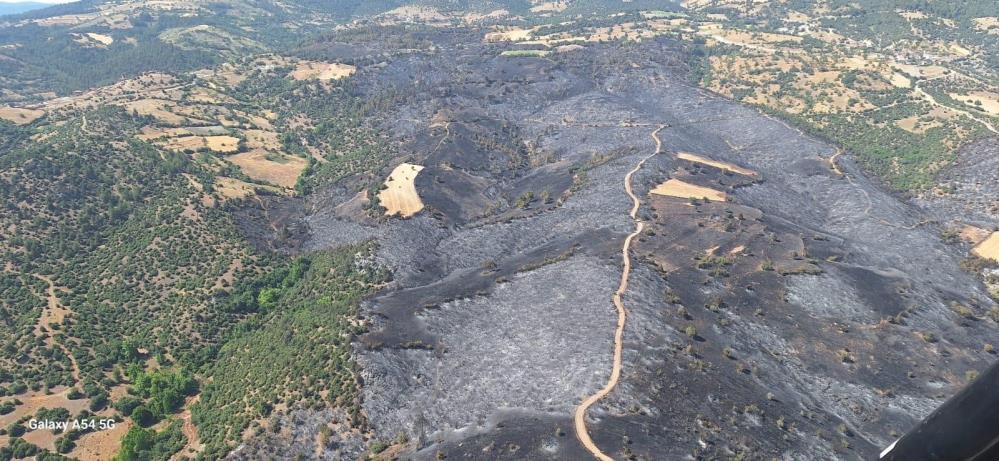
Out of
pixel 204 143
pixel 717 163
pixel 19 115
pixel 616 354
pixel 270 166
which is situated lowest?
pixel 270 166

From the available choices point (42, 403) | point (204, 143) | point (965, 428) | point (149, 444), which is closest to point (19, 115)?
point (204, 143)

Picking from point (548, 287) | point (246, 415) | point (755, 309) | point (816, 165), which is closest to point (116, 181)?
point (246, 415)

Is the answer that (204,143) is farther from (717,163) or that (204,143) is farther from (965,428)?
(965,428)

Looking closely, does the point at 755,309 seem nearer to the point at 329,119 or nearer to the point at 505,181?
the point at 505,181

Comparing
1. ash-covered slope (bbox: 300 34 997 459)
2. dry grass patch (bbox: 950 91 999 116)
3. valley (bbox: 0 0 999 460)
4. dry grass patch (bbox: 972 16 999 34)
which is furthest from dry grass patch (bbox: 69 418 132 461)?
dry grass patch (bbox: 972 16 999 34)

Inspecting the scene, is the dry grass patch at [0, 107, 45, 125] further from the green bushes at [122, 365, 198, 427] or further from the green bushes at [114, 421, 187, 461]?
the green bushes at [114, 421, 187, 461]

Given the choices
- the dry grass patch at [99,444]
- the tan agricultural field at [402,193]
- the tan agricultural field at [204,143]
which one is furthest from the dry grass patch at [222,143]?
the dry grass patch at [99,444]
